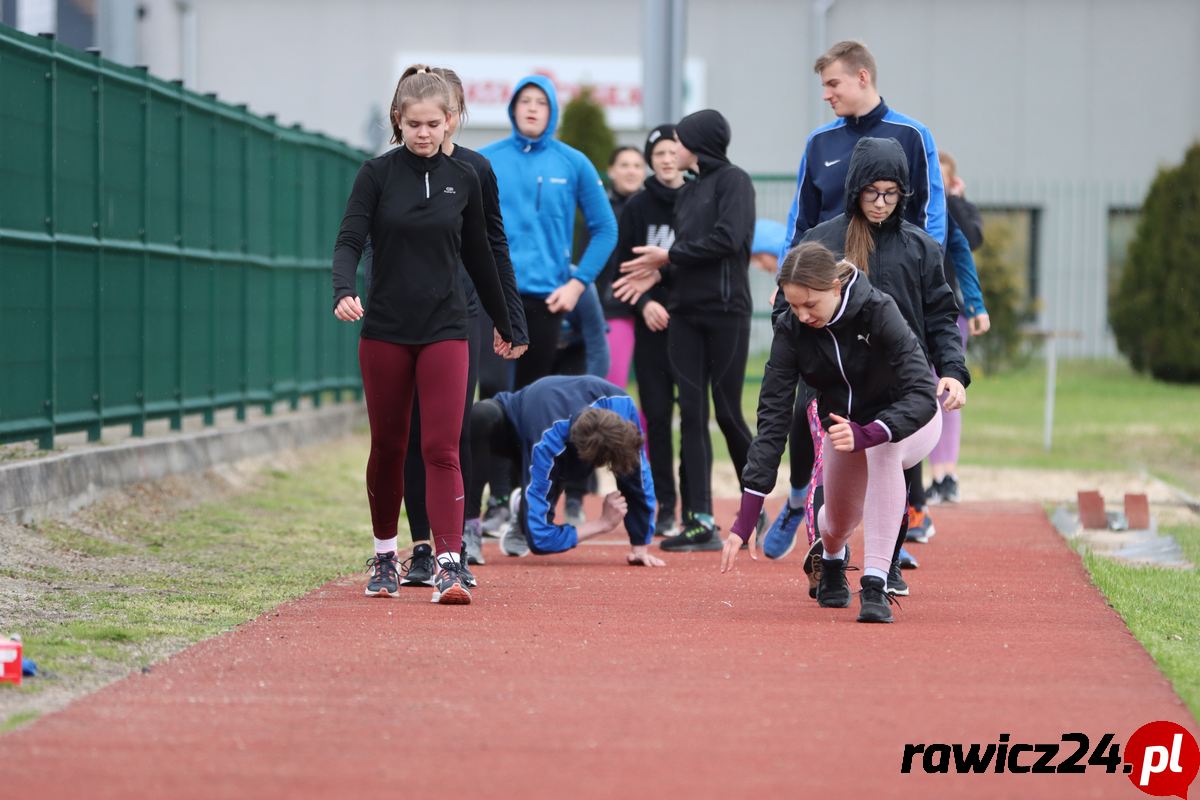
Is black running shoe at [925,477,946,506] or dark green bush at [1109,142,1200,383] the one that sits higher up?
dark green bush at [1109,142,1200,383]

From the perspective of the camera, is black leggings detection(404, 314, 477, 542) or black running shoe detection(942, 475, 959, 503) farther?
black running shoe detection(942, 475, 959, 503)

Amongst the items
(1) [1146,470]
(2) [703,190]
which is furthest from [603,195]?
(1) [1146,470]

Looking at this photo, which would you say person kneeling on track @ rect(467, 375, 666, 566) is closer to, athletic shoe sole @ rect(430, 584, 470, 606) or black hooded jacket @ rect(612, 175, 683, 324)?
athletic shoe sole @ rect(430, 584, 470, 606)

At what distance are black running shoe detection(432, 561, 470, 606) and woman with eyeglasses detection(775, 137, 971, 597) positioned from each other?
1355 millimetres

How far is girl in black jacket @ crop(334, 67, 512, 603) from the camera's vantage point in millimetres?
6652

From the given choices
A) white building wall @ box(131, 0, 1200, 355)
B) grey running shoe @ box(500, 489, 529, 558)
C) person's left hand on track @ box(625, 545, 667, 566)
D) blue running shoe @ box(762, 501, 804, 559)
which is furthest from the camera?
white building wall @ box(131, 0, 1200, 355)

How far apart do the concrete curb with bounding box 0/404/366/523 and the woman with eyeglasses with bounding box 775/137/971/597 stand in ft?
12.4

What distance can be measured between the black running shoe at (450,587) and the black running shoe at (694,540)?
217 centimetres

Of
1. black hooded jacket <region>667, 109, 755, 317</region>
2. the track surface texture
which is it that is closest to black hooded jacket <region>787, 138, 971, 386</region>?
the track surface texture

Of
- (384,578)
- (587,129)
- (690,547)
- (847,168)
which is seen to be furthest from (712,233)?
(587,129)

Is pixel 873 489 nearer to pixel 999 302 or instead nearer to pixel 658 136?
pixel 658 136

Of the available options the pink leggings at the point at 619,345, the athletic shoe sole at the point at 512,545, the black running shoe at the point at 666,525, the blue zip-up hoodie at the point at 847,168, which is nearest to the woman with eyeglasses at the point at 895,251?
the blue zip-up hoodie at the point at 847,168

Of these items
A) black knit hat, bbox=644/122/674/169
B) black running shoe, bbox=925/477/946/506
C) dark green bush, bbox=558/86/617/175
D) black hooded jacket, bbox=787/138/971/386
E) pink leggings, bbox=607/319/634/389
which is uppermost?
dark green bush, bbox=558/86/617/175

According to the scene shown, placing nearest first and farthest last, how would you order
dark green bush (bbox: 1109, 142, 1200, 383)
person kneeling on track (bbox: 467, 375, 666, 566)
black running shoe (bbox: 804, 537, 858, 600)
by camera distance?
black running shoe (bbox: 804, 537, 858, 600) < person kneeling on track (bbox: 467, 375, 666, 566) < dark green bush (bbox: 1109, 142, 1200, 383)
